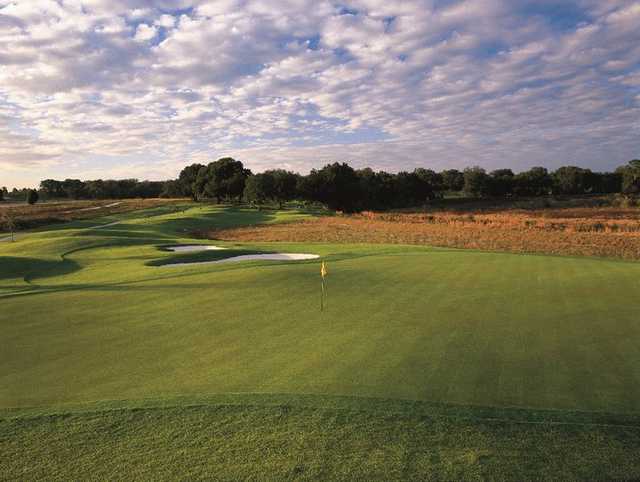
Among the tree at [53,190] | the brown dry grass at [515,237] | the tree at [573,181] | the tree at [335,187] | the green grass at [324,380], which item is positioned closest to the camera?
the green grass at [324,380]

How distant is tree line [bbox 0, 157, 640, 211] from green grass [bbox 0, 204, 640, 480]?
2812 inches

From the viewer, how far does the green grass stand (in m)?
4.09

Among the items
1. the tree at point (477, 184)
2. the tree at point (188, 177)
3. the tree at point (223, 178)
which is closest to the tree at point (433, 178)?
the tree at point (477, 184)

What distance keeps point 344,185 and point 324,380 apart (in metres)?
79.6

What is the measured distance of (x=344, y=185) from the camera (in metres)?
84.2

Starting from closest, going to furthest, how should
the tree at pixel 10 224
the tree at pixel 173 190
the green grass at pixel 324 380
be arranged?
the green grass at pixel 324 380, the tree at pixel 10 224, the tree at pixel 173 190

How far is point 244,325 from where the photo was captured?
8188mm

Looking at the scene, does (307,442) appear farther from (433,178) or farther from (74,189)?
(74,189)

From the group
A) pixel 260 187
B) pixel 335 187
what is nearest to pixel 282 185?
pixel 260 187

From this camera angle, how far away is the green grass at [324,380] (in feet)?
13.4

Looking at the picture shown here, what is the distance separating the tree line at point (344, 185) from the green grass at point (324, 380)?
71.4 m

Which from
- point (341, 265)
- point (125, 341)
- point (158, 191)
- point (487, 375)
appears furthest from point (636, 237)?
point (158, 191)

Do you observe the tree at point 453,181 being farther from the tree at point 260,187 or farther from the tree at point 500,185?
the tree at point 260,187

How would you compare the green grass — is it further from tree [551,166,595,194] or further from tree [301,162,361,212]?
tree [551,166,595,194]
